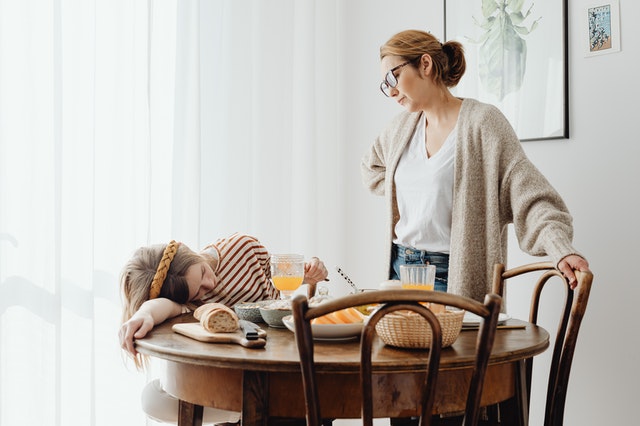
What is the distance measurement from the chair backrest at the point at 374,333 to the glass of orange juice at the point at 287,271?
54 cm

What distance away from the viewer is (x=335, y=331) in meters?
1.41

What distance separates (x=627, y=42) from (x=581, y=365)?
1151 millimetres

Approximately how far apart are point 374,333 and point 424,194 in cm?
116

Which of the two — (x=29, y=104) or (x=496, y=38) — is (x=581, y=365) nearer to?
(x=496, y=38)

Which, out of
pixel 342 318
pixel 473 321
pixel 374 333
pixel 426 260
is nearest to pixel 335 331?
pixel 342 318

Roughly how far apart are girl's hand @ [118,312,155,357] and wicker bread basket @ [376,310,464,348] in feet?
1.87

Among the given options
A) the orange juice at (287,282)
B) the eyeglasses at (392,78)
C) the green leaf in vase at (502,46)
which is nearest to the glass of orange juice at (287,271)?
the orange juice at (287,282)

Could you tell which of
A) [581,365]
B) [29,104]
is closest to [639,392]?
[581,365]

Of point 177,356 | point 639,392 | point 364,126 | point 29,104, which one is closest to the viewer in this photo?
point 177,356

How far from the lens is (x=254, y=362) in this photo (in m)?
1.24

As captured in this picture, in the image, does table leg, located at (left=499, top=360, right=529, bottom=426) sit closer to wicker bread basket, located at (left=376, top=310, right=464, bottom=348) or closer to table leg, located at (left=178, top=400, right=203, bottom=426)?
wicker bread basket, located at (left=376, top=310, right=464, bottom=348)

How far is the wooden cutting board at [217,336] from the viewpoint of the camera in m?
1.37

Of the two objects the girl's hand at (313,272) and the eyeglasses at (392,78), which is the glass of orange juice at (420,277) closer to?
the girl's hand at (313,272)

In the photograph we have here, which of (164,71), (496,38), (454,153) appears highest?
A: (496,38)
